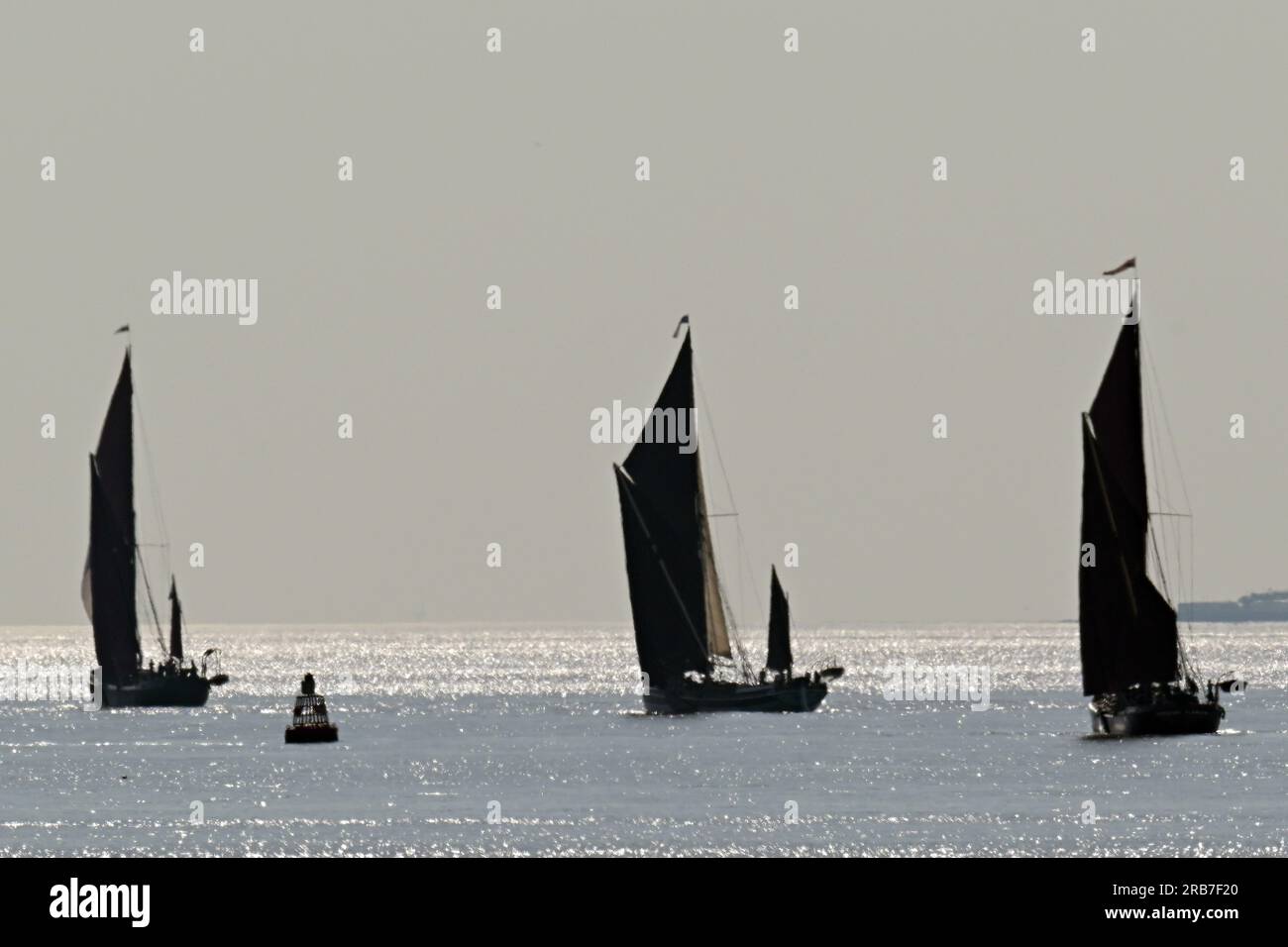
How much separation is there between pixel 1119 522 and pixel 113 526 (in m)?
55.2

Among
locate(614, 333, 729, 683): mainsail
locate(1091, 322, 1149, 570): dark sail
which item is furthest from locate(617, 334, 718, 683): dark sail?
locate(1091, 322, 1149, 570): dark sail

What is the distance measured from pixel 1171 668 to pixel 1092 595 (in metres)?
5.19

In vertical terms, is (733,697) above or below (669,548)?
below

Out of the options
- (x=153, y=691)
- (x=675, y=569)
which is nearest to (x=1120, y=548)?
(x=675, y=569)

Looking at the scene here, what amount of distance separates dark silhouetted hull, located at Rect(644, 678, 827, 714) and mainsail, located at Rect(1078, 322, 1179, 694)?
28967 mm

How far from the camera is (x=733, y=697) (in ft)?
388

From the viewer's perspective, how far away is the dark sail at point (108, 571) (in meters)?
125

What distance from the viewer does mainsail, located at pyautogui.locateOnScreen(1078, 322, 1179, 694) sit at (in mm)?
89000

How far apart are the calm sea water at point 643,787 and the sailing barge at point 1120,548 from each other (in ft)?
10.9

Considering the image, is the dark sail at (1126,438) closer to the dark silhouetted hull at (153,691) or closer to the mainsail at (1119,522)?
the mainsail at (1119,522)

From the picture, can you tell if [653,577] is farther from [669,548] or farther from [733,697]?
[733,697]
